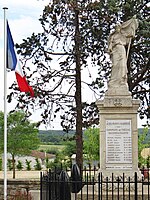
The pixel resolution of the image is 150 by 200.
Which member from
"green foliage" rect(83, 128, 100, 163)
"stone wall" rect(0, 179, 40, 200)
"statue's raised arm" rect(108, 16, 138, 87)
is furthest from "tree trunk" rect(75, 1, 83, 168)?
"green foliage" rect(83, 128, 100, 163)

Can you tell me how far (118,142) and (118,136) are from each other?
147 millimetres

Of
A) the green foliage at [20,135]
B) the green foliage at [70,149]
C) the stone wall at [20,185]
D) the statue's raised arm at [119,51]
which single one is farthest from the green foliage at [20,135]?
the statue's raised arm at [119,51]

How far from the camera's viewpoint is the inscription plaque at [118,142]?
13.1m

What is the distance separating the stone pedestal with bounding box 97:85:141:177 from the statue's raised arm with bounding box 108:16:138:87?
0.66 m

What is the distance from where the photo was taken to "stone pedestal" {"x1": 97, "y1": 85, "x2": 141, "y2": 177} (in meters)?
→ 13.1

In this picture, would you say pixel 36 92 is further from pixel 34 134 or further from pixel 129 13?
pixel 34 134

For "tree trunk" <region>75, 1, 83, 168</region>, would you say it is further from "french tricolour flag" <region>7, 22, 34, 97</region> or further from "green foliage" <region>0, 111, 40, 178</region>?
"green foliage" <region>0, 111, 40, 178</region>

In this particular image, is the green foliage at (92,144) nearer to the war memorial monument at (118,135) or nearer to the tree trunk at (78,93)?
the tree trunk at (78,93)

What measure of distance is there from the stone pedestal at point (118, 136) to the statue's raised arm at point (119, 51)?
0.66 m

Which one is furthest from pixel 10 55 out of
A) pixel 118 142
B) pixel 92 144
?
pixel 92 144

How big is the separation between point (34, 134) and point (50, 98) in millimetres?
9441

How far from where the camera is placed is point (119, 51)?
13914 millimetres

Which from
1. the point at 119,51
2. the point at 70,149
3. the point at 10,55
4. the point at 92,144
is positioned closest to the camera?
the point at 10,55

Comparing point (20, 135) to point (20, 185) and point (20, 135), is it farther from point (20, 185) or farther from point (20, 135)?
point (20, 185)
